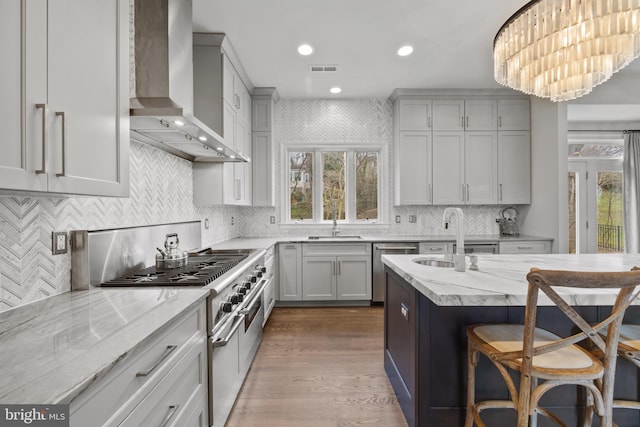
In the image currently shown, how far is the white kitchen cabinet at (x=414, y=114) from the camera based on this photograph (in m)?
4.18

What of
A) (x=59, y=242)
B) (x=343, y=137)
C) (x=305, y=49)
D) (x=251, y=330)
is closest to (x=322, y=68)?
(x=305, y=49)

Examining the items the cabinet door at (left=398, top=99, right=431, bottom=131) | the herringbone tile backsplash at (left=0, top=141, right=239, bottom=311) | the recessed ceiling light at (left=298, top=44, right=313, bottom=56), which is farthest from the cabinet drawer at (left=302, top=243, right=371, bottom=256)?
the recessed ceiling light at (left=298, top=44, right=313, bottom=56)

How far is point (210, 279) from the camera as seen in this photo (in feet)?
5.42

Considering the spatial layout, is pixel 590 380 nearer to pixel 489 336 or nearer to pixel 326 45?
Answer: pixel 489 336

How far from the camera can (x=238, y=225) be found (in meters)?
4.41

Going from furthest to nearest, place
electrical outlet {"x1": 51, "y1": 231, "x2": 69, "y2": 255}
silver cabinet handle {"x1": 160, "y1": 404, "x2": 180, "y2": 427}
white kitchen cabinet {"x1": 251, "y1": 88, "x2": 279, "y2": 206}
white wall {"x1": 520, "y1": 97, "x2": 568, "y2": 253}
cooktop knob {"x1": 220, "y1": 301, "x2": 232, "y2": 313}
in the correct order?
white kitchen cabinet {"x1": 251, "y1": 88, "x2": 279, "y2": 206}
white wall {"x1": 520, "y1": 97, "x2": 568, "y2": 253}
cooktop knob {"x1": 220, "y1": 301, "x2": 232, "y2": 313}
electrical outlet {"x1": 51, "y1": 231, "x2": 69, "y2": 255}
silver cabinet handle {"x1": 160, "y1": 404, "x2": 180, "y2": 427}

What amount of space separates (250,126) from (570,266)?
11.8 ft

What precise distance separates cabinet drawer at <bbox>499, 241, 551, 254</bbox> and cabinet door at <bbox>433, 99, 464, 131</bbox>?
1.65 metres

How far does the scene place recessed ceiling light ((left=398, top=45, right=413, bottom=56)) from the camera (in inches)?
121

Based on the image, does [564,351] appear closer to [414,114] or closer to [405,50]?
[405,50]

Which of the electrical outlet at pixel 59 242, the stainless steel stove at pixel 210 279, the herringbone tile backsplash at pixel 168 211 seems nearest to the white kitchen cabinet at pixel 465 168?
the herringbone tile backsplash at pixel 168 211

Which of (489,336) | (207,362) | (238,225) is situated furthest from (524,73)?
(238,225)

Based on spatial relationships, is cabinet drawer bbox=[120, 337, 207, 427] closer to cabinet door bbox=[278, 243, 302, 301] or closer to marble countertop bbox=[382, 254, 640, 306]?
marble countertop bbox=[382, 254, 640, 306]

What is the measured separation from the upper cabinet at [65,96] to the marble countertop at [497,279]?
4.79 ft
